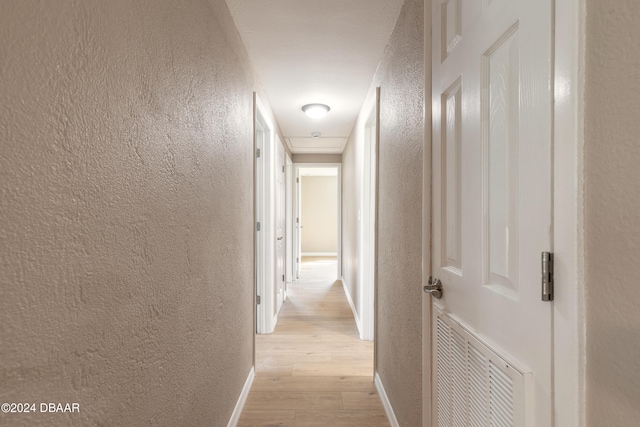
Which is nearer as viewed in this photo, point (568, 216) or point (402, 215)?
point (568, 216)

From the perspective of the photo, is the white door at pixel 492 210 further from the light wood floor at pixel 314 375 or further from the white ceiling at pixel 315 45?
the light wood floor at pixel 314 375

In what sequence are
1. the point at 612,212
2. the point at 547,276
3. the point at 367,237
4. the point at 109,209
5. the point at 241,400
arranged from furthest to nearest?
the point at 367,237 < the point at 241,400 < the point at 109,209 < the point at 547,276 < the point at 612,212

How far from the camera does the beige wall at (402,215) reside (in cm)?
153

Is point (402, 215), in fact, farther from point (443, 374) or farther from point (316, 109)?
point (316, 109)

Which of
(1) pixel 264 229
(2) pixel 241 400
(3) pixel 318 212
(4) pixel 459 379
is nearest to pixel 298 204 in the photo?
(3) pixel 318 212

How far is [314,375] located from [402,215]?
1511 millimetres

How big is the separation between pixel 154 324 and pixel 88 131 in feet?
1.92

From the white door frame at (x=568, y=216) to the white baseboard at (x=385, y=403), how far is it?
1481mm

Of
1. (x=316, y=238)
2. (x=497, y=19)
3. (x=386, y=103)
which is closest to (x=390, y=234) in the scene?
(x=386, y=103)

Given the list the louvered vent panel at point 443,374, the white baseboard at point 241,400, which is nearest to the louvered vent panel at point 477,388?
the louvered vent panel at point 443,374

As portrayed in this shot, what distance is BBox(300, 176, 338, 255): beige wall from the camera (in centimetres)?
978

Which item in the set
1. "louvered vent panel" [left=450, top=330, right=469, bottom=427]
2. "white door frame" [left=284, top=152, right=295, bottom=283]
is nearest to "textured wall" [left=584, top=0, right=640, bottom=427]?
"louvered vent panel" [left=450, top=330, right=469, bottom=427]

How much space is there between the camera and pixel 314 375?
263 cm

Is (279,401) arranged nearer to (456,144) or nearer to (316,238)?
(456,144)
